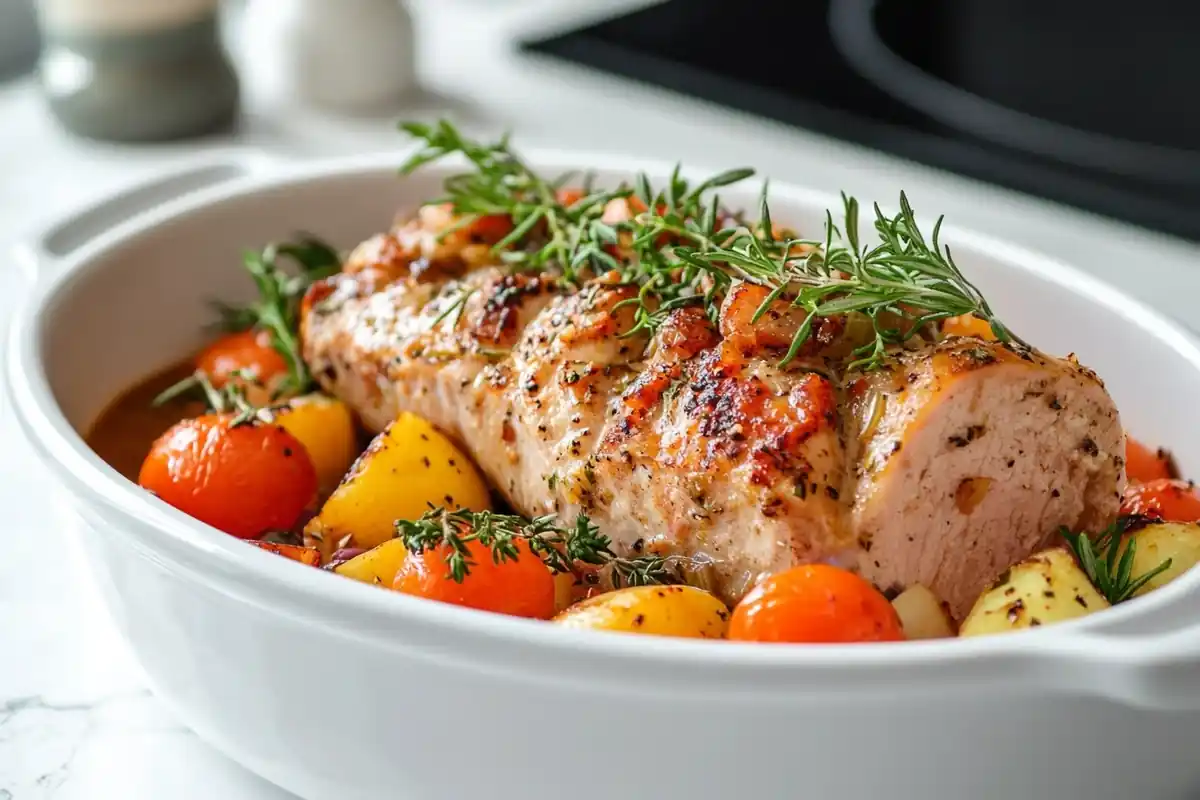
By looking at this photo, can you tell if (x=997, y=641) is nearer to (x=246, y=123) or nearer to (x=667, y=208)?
(x=667, y=208)

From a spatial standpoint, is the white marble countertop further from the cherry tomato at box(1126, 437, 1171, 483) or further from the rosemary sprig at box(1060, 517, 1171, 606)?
the rosemary sprig at box(1060, 517, 1171, 606)

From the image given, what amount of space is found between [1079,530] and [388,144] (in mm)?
1920

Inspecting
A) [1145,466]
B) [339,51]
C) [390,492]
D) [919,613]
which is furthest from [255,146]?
[919,613]

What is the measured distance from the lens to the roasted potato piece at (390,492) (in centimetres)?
155

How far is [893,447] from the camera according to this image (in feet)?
4.02

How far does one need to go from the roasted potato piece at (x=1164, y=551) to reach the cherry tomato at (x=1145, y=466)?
10.6 inches

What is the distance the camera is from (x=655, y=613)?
1.22 m

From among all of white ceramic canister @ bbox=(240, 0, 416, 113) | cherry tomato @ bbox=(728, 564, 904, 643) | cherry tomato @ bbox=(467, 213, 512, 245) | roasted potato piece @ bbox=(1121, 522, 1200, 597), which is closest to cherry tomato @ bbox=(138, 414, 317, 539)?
cherry tomato @ bbox=(467, 213, 512, 245)

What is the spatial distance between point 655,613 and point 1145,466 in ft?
2.27

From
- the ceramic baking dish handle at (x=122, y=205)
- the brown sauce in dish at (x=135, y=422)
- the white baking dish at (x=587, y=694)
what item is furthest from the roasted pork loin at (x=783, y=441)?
the ceramic baking dish handle at (x=122, y=205)

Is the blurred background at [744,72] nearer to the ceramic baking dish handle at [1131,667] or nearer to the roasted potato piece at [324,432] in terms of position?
the roasted potato piece at [324,432]

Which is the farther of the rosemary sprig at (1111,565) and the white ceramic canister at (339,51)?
the white ceramic canister at (339,51)

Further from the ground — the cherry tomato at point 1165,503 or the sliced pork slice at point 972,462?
the sliced pork slice at point 972,462

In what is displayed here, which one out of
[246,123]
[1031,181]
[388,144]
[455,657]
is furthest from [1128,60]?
[455,657]
